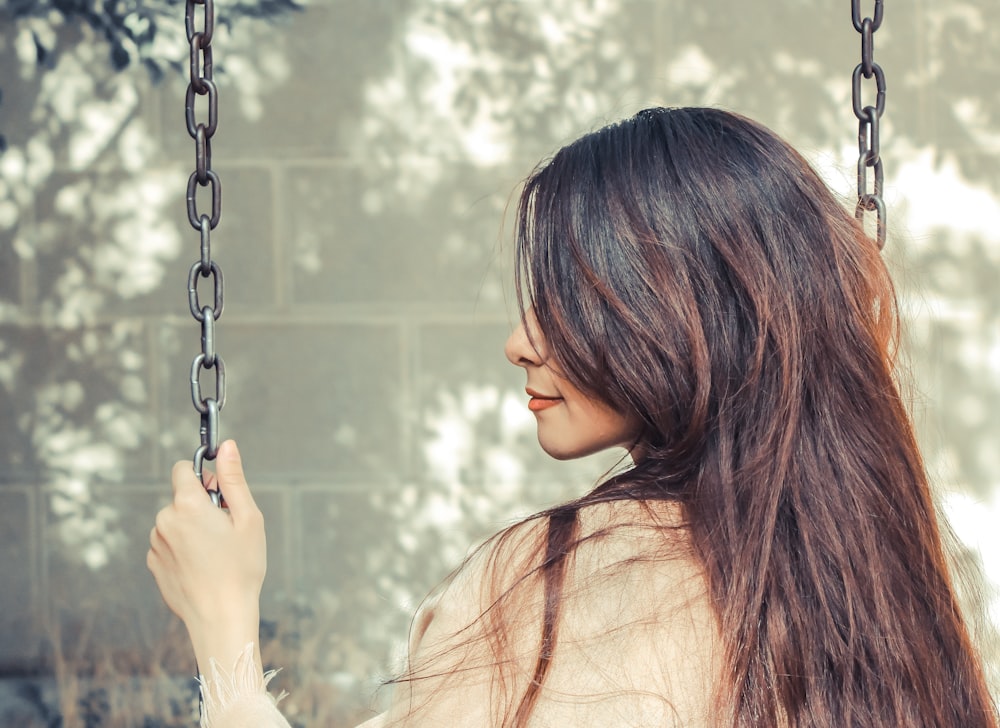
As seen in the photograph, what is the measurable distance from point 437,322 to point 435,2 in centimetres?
81

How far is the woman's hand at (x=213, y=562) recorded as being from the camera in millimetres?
1027

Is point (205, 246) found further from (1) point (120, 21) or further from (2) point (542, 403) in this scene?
(1) point (120, 21)

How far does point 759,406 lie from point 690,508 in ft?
0.39

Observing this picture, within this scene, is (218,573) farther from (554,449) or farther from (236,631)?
(554,449)

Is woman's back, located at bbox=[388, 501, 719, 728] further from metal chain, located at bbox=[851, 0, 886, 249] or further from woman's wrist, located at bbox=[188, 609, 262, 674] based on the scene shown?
metal chain, located at bbox=[851, 0, 886, 249]

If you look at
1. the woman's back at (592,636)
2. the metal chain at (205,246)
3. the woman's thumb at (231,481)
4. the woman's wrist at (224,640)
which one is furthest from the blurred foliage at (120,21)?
the woman's back at (592,636)

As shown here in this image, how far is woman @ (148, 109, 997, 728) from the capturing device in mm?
896

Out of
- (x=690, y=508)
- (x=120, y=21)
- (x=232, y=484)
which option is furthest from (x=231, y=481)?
(x=120, y=21)

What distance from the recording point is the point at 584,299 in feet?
3.25

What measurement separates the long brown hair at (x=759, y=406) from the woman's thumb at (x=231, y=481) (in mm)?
327

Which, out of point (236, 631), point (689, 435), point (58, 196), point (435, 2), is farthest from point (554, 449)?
point (58, 196)

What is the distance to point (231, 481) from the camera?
3.45 feet

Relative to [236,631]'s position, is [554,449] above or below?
above

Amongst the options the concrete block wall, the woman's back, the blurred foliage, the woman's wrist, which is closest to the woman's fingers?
the woman's wrist
